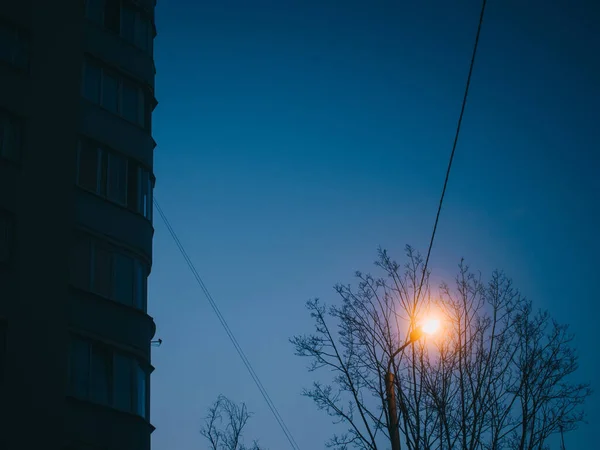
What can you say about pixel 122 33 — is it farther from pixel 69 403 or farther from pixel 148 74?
pixel 69 403

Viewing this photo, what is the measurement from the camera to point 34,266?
18.2m

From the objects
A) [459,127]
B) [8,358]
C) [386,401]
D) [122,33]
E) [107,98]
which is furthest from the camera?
[122,33]

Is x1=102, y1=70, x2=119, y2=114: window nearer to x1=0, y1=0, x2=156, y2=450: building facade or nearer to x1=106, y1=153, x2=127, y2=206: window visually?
x1=0, y1=0, x2=156, y2=450: building facade

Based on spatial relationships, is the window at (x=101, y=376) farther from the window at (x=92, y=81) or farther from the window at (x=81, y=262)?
the window at (x=92, y=81)

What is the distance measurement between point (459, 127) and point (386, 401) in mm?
7092

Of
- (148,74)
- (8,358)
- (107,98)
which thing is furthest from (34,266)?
(148,74)

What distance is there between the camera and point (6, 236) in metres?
18.0

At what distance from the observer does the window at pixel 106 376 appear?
712 inches

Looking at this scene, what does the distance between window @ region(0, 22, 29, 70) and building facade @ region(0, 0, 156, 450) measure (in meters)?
0.03

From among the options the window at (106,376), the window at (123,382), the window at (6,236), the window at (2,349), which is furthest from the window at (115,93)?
the window at (2,349)

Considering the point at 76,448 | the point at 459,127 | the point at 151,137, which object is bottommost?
the point at 76,448

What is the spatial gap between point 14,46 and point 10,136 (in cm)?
273

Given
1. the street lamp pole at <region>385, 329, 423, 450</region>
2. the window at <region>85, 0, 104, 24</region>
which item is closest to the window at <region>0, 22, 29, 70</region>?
the window at <region>85, 0, 104, 24</region>

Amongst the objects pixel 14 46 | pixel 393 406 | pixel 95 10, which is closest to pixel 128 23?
pixel 95 10
